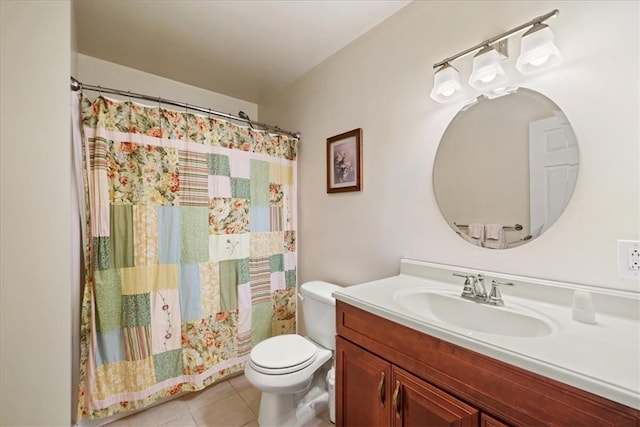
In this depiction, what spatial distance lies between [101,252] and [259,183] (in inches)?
41.7

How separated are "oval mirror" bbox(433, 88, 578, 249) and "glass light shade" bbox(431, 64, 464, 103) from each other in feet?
0.32

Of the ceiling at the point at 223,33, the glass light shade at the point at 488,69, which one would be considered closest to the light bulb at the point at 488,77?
the glass light shade at the point at 488,69

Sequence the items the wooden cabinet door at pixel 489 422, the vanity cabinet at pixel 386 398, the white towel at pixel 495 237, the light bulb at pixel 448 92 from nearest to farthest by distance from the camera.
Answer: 1. the wooden cabinet door at pixel 489 422
2. the vanity cabinet at pixel 386 398
3. the white towel at pixel 495 237
4. the light bulb at pixel 448 92

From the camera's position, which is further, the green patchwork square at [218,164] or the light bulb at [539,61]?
the green patchwork square at [218,164]

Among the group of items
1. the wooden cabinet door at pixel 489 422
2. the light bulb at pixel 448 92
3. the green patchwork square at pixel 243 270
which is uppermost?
the light bulb at pixel 448 92

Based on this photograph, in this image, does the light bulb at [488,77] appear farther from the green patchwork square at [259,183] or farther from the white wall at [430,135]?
the green patchwork square at [259,183]

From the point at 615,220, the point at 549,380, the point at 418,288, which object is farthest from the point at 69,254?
the point at 615,220

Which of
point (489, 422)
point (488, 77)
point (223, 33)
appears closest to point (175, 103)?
point (223, 33)

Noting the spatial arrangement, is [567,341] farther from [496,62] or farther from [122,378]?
[122,378]

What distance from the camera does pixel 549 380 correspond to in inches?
25.6

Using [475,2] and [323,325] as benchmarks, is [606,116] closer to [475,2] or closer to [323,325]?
[475,2]

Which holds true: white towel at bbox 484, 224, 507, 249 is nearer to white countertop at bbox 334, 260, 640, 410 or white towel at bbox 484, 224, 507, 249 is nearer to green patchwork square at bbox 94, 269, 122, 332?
white countertop at bbox 334, 260, 640, 410

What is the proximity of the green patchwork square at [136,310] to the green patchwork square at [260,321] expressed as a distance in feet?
2.28

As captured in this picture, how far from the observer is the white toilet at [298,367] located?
4.73 ft
